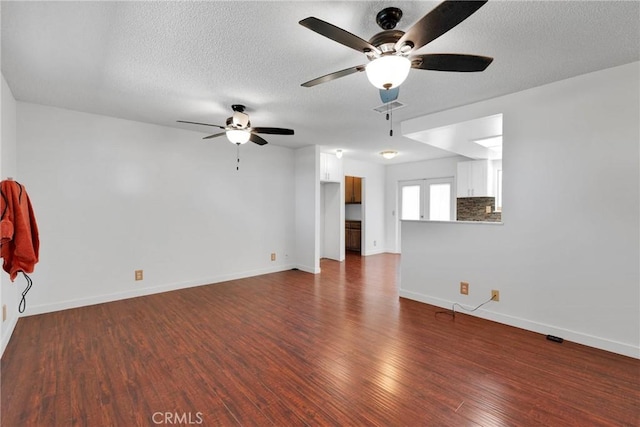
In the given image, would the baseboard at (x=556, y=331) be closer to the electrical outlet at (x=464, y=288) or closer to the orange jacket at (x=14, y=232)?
the electrical outlet at (x=464, y=288)

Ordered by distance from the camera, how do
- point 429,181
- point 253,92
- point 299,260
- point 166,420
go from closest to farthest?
point 166,420, point 253,92, point 299,260, point 429,181

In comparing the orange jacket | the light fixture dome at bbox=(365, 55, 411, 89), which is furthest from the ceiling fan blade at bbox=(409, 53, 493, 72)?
the orange jacket

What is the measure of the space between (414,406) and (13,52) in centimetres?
369

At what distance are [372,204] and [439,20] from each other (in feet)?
19.8

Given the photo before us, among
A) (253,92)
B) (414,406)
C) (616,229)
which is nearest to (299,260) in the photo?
(253,92)

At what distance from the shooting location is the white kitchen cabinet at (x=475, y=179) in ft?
18.2

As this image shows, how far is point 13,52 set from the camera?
210 cm

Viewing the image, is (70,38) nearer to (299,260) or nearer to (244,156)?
(244,156)

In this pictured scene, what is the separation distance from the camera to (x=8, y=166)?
265 centimetres

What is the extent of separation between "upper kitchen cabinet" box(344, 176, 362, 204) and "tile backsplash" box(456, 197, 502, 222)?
2.29 meters

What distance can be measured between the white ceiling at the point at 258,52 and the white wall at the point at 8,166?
200 mm

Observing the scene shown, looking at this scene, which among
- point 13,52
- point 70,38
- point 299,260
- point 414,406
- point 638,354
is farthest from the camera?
point 299,260

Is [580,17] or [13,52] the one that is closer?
[580,17]

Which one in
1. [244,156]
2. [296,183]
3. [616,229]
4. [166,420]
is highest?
[244,156]
